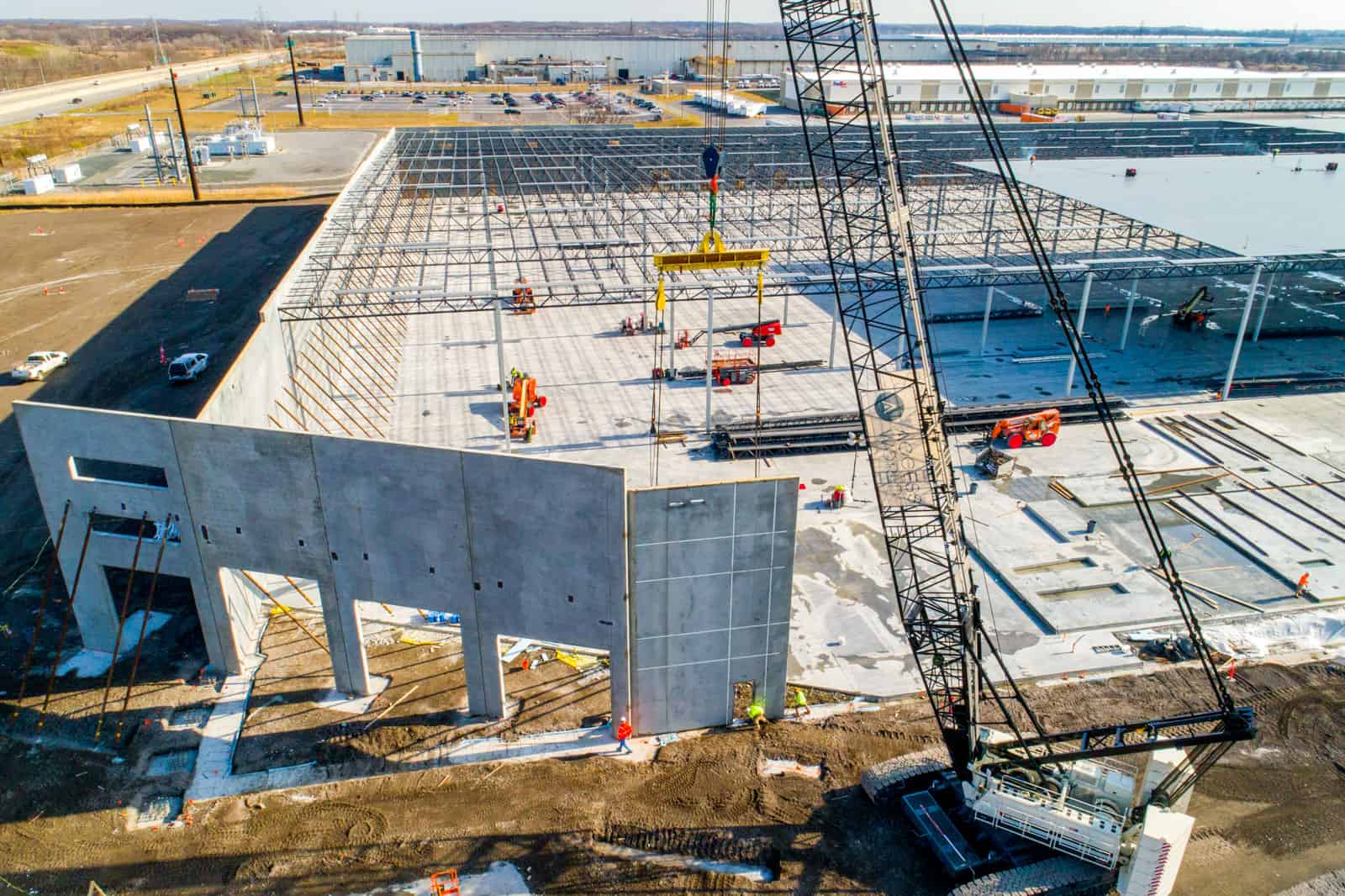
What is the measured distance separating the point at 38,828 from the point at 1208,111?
108 meters

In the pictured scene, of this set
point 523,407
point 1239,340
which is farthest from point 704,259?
point 1239,340

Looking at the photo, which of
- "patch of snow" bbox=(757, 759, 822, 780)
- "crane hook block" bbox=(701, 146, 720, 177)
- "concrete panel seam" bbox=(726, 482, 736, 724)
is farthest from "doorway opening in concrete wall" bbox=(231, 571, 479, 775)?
"crane hook block" bbox=(701, 146, 720, 177)

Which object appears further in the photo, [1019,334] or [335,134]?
[335,134]

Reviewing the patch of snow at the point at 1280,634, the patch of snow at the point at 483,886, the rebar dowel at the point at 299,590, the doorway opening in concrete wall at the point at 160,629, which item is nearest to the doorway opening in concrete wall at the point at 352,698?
the rebar dowel at the point at 299,590

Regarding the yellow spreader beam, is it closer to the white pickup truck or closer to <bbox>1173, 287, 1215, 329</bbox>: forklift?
the white pickup truck

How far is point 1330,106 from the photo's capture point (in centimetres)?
9438

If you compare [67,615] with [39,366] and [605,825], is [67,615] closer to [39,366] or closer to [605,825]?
[605,825]

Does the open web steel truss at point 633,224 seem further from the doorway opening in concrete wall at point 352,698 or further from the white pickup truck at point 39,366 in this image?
the white pickup truck at point 39,366

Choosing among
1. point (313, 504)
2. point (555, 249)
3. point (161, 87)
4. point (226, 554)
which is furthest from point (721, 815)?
point (161, 87)

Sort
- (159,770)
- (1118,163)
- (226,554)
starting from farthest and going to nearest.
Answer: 1. (1118,163)
2. (226,554)
3. (159,770)

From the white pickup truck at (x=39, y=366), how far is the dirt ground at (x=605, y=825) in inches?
982

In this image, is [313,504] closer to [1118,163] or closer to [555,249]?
[555,249]

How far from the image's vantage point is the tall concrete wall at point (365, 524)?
733 inches

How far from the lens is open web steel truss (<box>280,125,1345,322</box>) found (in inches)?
1479
